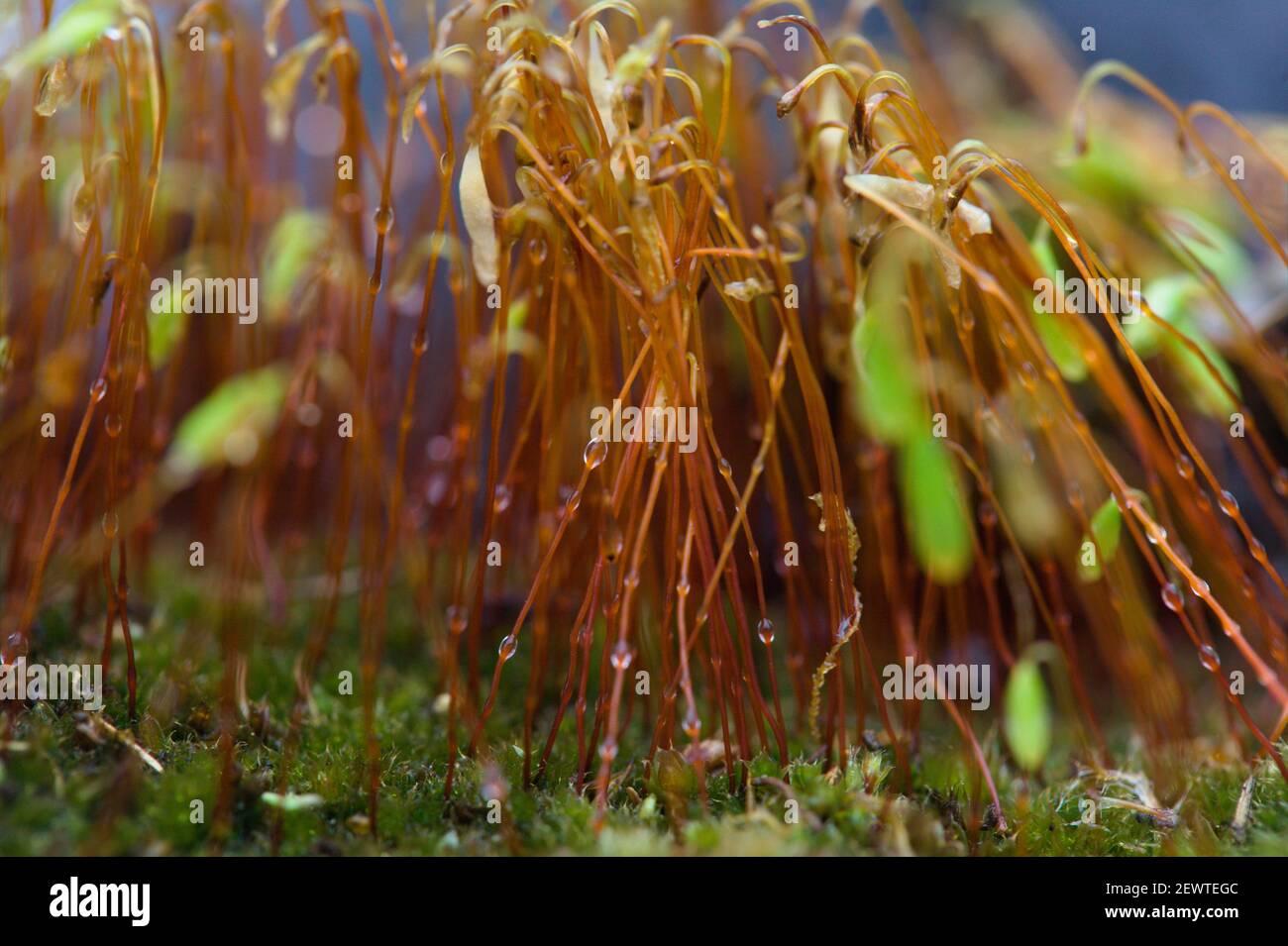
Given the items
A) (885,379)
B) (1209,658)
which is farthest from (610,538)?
(1209,658)

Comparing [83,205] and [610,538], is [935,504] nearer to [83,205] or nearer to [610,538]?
[610,538]

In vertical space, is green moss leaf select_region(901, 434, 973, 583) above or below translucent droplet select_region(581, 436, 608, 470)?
below

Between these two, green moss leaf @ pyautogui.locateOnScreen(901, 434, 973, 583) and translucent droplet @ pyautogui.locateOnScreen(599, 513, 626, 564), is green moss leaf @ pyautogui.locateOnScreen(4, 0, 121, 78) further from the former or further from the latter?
green moss leaf @ pyautogui.locateOnScreen(901, 434, 973, 583)

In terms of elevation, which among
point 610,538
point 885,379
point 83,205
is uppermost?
point 83,205

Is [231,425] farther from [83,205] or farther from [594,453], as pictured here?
[594,453]

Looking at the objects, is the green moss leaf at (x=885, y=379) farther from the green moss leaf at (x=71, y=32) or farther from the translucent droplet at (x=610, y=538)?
the green moss leaf at (x=71, y=32)

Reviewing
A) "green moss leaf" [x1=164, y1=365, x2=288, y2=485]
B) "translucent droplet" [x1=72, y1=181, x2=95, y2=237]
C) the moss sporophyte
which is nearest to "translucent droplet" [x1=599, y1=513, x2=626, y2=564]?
the moss sporophyte

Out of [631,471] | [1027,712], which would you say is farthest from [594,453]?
[1027,712]

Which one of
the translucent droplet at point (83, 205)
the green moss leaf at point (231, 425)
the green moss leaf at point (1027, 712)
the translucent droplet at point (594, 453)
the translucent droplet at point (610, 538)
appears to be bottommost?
the green moss leaf at point (1027, 712)

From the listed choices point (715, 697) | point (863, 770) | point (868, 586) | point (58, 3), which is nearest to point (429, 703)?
point (715, 697)

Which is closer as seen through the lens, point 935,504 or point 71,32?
point 71,32

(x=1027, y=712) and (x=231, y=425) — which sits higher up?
(x=231, y=425)

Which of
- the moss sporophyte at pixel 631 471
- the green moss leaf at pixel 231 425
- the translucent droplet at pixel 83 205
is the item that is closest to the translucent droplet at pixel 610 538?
the moss sporophyte at pixel 631 471
